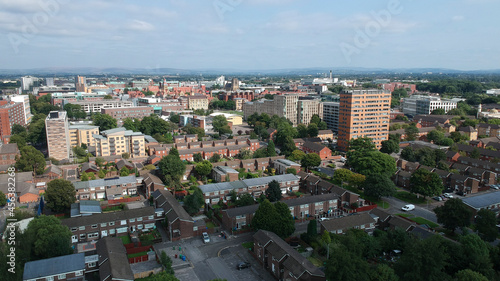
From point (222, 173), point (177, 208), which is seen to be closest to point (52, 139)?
point (222, 173)

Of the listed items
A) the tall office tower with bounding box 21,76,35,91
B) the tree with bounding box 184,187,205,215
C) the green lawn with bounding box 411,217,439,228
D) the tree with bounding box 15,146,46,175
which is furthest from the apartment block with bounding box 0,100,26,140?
the tall office tower with bounding box 21,76,35,91

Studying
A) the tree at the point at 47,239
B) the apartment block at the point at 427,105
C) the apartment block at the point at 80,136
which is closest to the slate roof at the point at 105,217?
the tree at the point at 47,239

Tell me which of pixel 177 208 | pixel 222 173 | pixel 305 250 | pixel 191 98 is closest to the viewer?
pixel 305 250

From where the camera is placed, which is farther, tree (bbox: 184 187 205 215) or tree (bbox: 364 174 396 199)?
tree (bbox: 364 174 396 199)

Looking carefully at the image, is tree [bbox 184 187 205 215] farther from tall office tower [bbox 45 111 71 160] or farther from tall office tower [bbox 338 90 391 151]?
tall office tower [bbox 338 90 391 151]

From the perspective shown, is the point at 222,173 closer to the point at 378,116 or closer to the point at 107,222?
the point at 107,222

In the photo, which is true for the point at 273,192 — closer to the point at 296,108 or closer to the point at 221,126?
the point at 221,126
